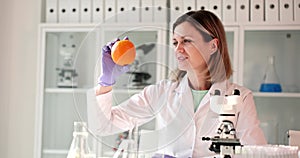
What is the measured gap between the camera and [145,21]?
115 centimetres

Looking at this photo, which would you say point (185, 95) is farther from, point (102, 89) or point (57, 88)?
point (57, 88)

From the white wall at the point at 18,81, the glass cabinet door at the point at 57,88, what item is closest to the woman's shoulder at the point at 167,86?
Result: the glass cabinet door at the point at 57,88

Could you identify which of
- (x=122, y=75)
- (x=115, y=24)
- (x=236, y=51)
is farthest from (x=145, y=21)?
(x=236, y=51)

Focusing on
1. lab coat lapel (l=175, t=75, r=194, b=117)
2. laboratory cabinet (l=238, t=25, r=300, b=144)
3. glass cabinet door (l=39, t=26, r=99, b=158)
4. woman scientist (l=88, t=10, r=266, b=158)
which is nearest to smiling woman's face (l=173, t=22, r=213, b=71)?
woman scientist (l=88, t=10, r=266, b=158)

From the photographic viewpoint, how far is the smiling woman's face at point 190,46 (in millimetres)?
1175

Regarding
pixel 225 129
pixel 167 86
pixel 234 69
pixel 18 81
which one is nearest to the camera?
pixel 225 129

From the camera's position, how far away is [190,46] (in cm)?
118

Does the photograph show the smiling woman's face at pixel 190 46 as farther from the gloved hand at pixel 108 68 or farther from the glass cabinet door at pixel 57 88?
the glass cabinet door at pixel 57 88

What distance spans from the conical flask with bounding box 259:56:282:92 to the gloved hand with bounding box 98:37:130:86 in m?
1.57

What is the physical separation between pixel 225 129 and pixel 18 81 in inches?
82.5

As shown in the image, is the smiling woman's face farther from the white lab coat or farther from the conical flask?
the conical flask

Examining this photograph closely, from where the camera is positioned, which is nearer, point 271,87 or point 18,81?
point 271,87

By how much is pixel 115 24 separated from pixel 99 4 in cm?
161

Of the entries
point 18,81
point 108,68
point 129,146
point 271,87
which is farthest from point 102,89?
point 18,81
